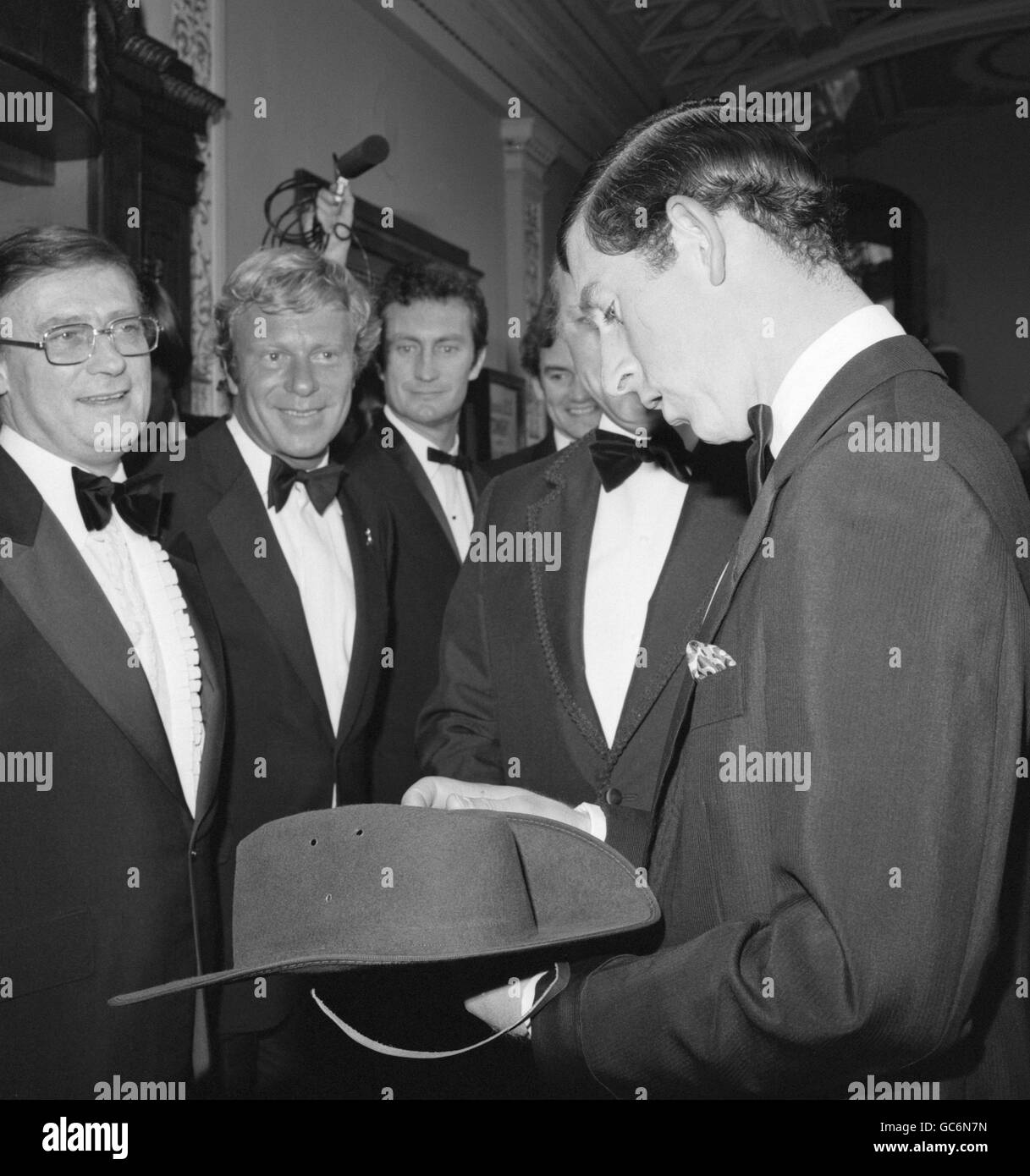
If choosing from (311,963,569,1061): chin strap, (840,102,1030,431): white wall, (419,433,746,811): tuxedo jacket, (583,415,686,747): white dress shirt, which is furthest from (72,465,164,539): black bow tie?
(840,102,1030,431): white wall

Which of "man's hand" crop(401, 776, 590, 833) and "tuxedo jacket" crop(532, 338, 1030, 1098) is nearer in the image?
"tuxedo jacket" crop(532, 338, 1030, 1098)

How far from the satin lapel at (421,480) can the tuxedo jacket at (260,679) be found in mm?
745

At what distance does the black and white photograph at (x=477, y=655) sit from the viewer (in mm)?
949

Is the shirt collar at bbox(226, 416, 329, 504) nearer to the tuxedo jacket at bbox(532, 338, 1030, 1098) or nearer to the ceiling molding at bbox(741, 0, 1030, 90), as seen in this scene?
the tuxedo jacket at bbox(532, 338, 1030, 1098)

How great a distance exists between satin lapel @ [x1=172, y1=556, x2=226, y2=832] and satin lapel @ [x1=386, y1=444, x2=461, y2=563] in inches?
→ 45.7

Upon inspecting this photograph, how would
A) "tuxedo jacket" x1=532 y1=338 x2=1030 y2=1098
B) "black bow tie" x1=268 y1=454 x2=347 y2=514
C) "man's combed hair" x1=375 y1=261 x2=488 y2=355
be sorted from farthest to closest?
1. "man's combed hair" x1=375 y1=261 x2=488 y2=355
2. "black bow tie" x1=268 y1=454 x2=347 y2=514
3. "tuxedo jacket" x1=532 y1=338 x2=1030 y2=1098

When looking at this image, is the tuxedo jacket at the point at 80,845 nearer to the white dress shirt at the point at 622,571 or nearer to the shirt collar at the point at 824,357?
the white dress shirt at the point at 622,571

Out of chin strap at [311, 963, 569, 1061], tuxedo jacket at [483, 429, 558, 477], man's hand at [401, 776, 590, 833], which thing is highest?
tuxedo jacket at [483, 429, 558, 477]

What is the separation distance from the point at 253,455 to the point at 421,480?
83cm

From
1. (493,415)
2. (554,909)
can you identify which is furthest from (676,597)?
(493,415)

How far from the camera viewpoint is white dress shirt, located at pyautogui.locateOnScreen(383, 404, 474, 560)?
3.61m

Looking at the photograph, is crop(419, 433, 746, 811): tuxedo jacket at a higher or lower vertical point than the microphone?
lower

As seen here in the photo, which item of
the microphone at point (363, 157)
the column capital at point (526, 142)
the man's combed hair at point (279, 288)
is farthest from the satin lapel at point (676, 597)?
the column capital at point (526, 142)

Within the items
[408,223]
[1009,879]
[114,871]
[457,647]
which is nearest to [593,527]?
[457,647]
